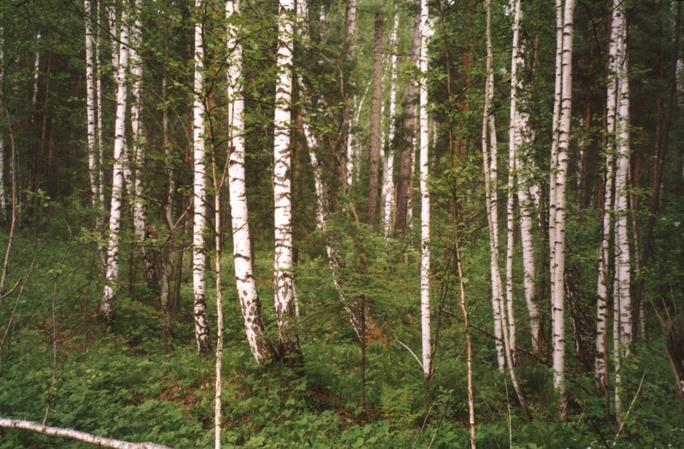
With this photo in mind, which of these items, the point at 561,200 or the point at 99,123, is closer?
the point at 561,200

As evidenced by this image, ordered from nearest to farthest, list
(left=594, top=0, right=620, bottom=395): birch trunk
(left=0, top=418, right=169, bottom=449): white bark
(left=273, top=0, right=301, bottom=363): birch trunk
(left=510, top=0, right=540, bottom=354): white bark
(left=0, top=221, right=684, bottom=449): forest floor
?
(left=0, top=418, right=169, bottom=449): white bark → (left=0, top=221, right=684, bottom=449): forest floor → (left=594, top=0, right=620, bottom=395): birch trunk → (left=273, top=0, right=301, bottom=363): birch trunk → (left=510, top=0, right=540, bottom=354): white bark

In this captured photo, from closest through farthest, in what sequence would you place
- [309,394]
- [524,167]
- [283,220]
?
1. [309,394]
2. [283,220]
3. [524,167]

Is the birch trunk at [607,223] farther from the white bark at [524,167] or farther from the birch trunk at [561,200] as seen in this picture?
the white bark at [524,167]

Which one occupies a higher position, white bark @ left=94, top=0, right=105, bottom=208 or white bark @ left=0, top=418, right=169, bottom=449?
white bark @ left=94, top=0, right=105, bottom=208

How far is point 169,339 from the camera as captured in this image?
7.99m

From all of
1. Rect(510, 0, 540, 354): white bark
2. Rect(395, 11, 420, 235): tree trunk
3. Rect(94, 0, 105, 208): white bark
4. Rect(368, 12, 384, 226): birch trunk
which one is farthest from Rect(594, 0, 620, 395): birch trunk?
Rect(94, 0, 105, 208): white bark

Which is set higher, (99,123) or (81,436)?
(99,123)

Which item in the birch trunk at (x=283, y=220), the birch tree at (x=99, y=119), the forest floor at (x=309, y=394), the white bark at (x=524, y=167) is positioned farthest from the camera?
the birch tree at (x=99, y=119)

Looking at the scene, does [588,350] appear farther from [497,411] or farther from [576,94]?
[576,94]

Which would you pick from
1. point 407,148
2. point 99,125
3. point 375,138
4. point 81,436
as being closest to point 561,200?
point 81,436

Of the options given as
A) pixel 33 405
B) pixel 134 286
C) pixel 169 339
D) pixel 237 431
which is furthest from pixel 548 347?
pixel 134 286

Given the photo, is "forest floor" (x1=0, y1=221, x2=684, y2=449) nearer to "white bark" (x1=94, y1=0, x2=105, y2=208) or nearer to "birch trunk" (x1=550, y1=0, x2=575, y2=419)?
"birch trunk" (x1=550, y1=0, x2=575, y2=419)

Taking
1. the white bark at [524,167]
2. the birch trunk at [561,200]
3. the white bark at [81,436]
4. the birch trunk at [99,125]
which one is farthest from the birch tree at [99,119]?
the birch trunk at [561,200]

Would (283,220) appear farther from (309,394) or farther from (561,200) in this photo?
(561,200)
